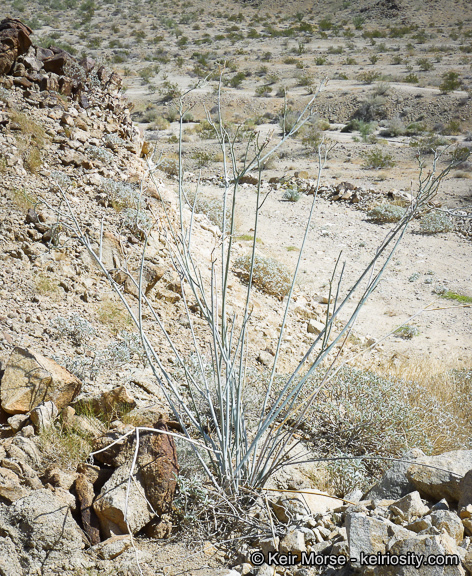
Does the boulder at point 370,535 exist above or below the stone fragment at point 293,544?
above

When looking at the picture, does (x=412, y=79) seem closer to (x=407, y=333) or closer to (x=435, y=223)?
(x=435, y=223)

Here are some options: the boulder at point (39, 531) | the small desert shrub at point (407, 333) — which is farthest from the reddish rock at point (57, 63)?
the boulder at point (39, 531)

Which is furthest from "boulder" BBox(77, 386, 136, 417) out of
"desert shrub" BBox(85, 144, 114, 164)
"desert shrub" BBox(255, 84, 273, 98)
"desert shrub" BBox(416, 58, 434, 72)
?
"desert shrub" BBox(416, 58, 434, 72)

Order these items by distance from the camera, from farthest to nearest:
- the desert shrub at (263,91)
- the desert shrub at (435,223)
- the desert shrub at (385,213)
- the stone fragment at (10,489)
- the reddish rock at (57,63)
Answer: the desert shrub at (263,91)
the desert shrub at (385,213)
the desert shrub at (435,223)
the reddish rock at (57,63)
the stone fragment at (10,489)

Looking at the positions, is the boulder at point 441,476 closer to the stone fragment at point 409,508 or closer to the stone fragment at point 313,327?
the stone fragment at point 409,508

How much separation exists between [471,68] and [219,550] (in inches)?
1054

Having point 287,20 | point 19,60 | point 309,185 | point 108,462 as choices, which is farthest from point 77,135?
point 287,20

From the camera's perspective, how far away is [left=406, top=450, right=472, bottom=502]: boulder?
2020 mm

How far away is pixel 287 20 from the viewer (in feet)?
127

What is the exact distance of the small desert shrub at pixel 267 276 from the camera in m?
5.38

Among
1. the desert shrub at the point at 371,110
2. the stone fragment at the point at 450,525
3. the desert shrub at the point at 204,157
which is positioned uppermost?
the desert shrub at the point at 371,110

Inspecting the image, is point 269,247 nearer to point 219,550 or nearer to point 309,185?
point 309,185

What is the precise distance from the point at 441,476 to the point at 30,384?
2062 mm

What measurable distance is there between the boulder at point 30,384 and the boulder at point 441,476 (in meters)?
1.83
